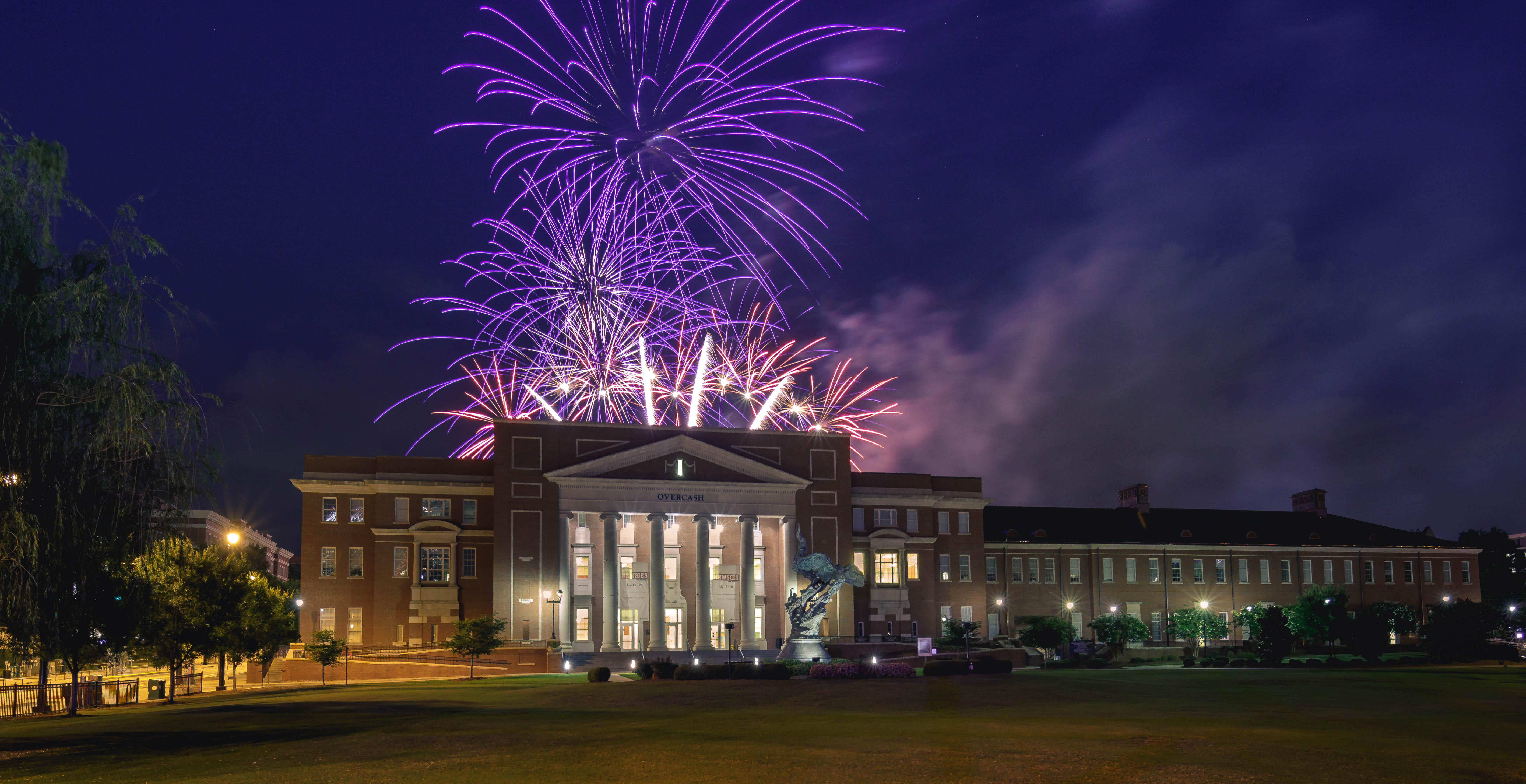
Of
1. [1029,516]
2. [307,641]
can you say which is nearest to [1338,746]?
[307,641]

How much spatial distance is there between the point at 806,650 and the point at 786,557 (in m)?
21.8

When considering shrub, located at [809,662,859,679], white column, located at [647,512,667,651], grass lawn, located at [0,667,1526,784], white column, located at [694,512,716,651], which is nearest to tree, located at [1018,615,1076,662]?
white column, located at [694,512,716,651]

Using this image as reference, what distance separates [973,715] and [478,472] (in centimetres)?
5365

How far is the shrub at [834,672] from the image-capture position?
154 ft

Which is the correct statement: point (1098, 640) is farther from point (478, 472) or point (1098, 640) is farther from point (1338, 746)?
point (1338, 746)

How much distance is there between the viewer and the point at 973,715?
31062mm

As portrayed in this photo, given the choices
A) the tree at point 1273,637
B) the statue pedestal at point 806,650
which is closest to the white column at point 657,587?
the statue pedestal at point 806,650

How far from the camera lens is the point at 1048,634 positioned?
72188mm

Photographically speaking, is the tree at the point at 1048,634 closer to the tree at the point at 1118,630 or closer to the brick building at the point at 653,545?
the tree at the point at 1118,630

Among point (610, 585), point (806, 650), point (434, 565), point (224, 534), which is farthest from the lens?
point (224, 534)

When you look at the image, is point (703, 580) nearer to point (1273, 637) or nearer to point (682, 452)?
point (682, 452)

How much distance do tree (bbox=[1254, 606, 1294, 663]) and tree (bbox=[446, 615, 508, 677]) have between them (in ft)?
132

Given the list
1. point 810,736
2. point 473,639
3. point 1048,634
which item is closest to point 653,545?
point 473,639

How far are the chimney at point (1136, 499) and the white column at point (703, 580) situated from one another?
41.2m
